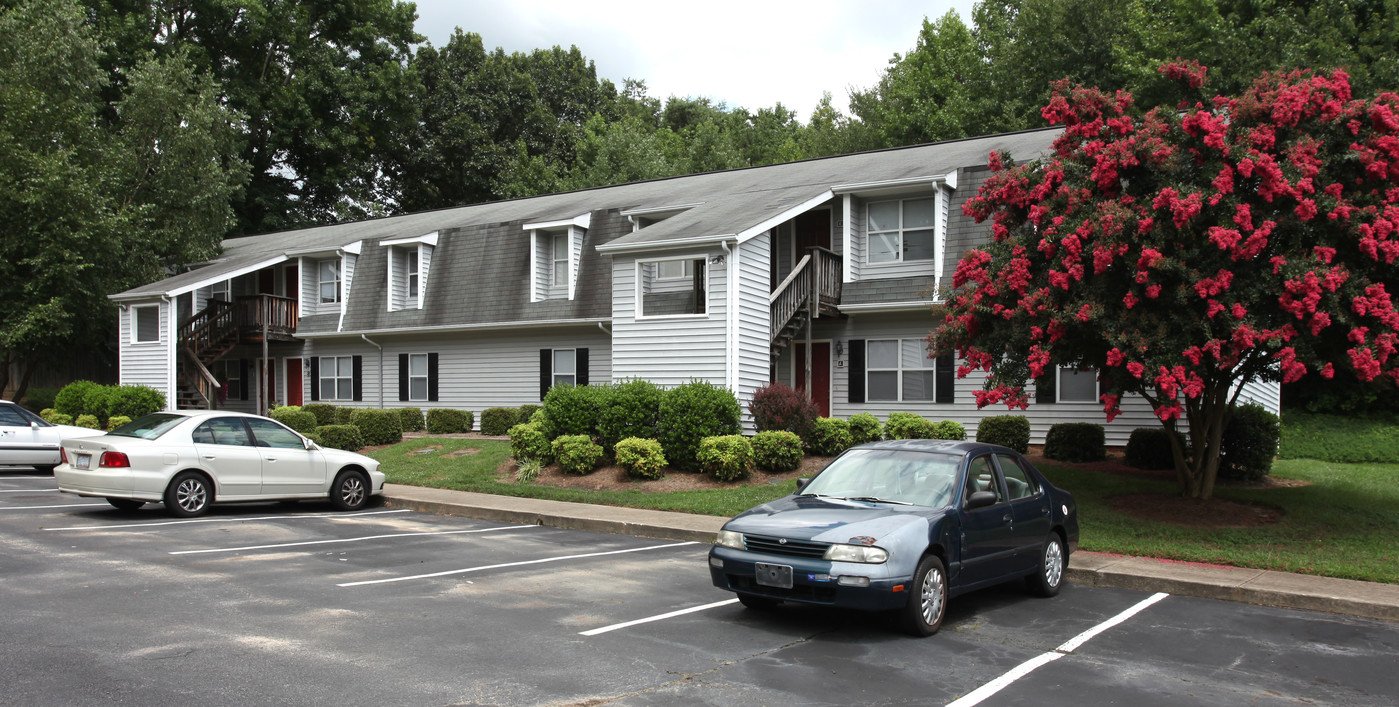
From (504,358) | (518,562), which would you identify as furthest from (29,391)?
(518,562)

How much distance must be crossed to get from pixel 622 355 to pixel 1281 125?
12326mm

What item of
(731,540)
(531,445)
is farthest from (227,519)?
(731,540)

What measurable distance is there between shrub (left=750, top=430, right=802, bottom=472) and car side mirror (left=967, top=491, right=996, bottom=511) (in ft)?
29.0

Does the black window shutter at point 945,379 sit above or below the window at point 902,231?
below

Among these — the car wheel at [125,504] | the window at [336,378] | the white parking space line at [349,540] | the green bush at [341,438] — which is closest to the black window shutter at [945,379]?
the white parking space line at [349,540]

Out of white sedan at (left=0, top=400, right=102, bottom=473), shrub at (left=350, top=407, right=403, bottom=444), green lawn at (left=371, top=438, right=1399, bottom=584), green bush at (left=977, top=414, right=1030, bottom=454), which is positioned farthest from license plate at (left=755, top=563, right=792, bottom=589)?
shrub at (left=350, top=407, right=403, bottom=444)

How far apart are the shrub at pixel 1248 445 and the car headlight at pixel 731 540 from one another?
11172 mm

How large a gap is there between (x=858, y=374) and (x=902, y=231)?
323 centimetres

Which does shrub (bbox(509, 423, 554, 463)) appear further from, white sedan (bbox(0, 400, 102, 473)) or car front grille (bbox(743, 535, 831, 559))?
car front grille (bbox(743, 535, 831, 559))

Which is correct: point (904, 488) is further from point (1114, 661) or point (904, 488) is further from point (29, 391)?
point (29, 391)

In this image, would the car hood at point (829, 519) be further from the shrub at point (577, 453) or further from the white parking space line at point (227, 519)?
the shrub at point (577, 453)

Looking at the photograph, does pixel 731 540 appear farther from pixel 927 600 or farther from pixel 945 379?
pixel 945 379

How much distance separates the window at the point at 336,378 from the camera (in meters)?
29.9

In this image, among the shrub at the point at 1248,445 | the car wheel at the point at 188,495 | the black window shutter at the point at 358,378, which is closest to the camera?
the car wheel at the point at 188,495
